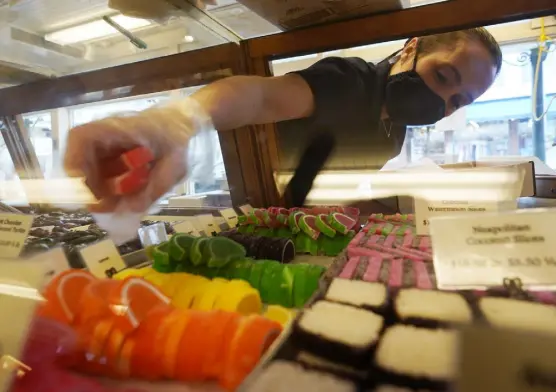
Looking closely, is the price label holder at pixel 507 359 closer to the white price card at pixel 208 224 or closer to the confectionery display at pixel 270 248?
the confectionery display at pixel 270 248

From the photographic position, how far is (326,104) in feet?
5.18

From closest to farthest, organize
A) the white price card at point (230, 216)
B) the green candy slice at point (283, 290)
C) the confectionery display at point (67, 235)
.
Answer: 1. the green candy slice at point (283, 290)
2. the confectionery display at point (67, 235)
3. the white price card at point (230, 216)

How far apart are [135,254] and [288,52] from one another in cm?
90

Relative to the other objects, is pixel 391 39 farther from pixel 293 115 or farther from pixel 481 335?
pixel 481 335

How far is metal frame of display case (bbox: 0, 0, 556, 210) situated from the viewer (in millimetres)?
1388

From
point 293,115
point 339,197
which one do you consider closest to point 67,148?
point 293,115

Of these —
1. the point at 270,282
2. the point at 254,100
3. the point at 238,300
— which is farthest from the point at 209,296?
the point at 254,100

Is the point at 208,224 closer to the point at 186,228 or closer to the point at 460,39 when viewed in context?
the point at 186,228

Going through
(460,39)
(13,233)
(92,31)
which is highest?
(92,31)

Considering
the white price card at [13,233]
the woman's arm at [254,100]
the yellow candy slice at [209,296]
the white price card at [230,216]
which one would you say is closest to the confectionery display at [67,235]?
the white price card at [13,233]

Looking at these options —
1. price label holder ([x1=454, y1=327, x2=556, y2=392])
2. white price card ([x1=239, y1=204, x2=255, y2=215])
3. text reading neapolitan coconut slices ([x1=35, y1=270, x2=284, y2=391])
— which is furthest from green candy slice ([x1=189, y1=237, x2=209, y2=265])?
price label holder ([x1=454, y1=327, x2=556, y2=392])

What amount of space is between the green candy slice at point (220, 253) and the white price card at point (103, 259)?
230 millimetres

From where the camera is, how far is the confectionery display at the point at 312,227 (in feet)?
4.49

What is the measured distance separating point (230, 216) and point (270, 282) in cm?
69
